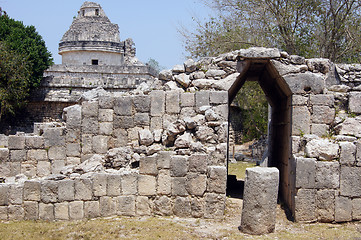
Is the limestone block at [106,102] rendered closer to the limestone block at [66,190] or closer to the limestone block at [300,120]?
the limestone block at [66,190]

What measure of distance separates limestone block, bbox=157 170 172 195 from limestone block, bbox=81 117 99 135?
1950 millimetres

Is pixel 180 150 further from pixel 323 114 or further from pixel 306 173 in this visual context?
pixel 323 114

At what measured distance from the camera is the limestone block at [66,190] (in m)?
7.78

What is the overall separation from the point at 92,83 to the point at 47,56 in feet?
16.5

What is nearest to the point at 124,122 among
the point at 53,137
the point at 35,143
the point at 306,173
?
the point at 53,137

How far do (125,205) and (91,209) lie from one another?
0.68 meters

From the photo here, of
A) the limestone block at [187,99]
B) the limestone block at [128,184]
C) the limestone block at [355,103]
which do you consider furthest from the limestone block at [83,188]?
the limestone block at [355,103]

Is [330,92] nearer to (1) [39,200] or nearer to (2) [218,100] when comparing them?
(2) [218,100]

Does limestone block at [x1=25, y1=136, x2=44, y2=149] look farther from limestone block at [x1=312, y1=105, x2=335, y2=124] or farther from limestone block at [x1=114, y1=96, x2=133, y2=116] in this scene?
limestone block at [x1=312, y1=105, x2=335, y2=124]

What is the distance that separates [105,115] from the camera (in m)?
8.96

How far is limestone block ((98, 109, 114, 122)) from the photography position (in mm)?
8961

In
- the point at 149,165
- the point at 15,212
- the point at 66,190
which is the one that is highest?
the point at 149,165

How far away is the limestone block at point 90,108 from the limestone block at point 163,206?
2.49 metres

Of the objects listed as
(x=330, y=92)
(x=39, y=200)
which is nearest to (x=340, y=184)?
(x=330, y=92)
